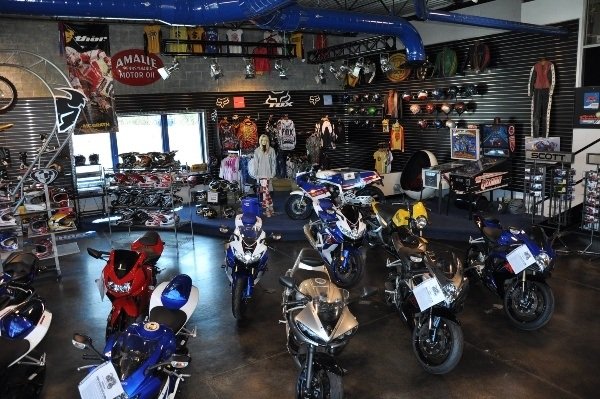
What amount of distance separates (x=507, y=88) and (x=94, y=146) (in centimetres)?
832

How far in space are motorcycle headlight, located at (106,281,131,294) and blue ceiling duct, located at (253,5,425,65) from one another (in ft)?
9.80

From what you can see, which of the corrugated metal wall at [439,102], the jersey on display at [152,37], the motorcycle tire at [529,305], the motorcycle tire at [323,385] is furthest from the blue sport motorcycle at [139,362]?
the jersey on display at [152,37]

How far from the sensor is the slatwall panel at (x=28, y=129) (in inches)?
368

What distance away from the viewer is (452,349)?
148 inches

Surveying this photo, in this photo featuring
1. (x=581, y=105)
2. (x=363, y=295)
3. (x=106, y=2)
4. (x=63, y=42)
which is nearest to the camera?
(x=363, y=295)

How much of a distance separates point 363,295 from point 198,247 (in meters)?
5.05

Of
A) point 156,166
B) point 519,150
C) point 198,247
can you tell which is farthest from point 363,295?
point 519,150

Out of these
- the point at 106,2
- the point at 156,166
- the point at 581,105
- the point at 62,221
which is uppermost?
the point at 106,2

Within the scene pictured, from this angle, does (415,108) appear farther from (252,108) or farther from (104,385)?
(104,385)

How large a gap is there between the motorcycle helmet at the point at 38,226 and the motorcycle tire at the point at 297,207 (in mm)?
3817

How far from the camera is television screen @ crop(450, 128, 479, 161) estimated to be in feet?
30.5

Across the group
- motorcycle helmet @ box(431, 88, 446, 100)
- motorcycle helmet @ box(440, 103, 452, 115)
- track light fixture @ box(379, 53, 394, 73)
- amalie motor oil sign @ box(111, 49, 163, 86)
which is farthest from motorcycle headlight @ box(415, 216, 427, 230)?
amalie motor oil sign @ box(111, 49, 163, 86)

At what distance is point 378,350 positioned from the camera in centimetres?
440

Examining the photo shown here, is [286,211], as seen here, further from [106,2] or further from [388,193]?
[106,2]
